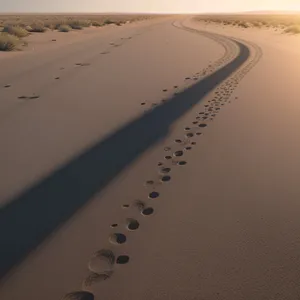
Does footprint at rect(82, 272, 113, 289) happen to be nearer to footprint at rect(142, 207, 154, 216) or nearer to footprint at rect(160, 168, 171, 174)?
footprint at rect(142, 207, 154, 216)

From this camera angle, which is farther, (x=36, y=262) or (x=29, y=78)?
(x=29, y=78)

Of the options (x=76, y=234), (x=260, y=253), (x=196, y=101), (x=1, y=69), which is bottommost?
(x=1, y=69)

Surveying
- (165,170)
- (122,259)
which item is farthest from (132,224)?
(165,170)

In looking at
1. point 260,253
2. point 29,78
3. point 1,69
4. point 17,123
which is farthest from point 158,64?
point 260,253

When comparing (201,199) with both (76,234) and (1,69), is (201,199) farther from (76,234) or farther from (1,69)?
(1,69)

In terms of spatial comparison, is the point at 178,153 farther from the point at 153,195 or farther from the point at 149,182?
the point at 153,195
